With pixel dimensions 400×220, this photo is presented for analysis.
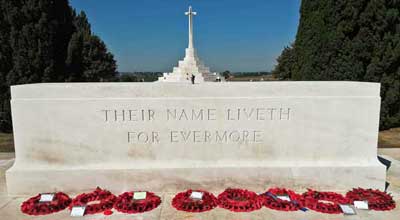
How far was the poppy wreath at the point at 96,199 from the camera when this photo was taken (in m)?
4.18

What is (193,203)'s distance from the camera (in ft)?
14.0

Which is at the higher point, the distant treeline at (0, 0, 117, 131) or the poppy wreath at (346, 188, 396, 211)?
the distant treeline at (0, 0, 117, 131)

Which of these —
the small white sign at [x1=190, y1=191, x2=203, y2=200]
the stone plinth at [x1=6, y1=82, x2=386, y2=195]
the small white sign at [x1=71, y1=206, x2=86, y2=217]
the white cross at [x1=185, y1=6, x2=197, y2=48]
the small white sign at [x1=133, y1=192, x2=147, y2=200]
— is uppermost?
the white cross at [x1=185, y1=6, x2=197, y2=48]

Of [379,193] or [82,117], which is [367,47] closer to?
[379,193]

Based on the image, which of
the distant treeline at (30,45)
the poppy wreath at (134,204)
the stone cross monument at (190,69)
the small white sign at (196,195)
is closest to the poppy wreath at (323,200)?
the small white sign at (196,195)

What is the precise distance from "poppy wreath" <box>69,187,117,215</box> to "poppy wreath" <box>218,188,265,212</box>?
1.72 m

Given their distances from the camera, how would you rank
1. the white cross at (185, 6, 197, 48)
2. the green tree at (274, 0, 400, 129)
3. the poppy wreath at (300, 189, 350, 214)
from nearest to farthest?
the poppy wreath at (300, 189, 350, 214) < the green tree at (274, 0, 400, 129) < the white cross at (185, 6, 197, 48)

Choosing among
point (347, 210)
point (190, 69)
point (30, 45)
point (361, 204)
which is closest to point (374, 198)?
point (361, 204)

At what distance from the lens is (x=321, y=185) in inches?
191

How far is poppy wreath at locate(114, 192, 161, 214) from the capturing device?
4.16 m

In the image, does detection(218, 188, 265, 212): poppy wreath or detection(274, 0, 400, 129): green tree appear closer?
detection(218, 188, 265, 212): poppy wreath

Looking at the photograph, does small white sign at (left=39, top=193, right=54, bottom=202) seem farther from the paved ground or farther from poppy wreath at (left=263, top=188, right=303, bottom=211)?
poppy wreath at (left=263, top=188, right=303, bottom=211)

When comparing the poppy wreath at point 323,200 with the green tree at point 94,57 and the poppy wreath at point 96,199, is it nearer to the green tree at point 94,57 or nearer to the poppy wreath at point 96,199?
the poppy wreath at point 96,199

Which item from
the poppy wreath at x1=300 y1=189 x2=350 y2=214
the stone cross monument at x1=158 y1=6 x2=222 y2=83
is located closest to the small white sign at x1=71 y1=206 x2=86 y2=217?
the poppy wreath at x1=300 y1=189 x2=350 y2=214
